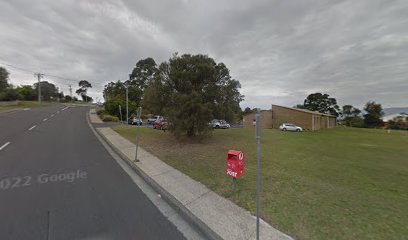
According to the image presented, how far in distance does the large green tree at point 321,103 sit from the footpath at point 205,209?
82097 millimetres

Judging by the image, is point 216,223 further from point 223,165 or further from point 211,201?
point 223,165

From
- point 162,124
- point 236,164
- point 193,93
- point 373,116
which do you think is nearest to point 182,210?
point 236,164

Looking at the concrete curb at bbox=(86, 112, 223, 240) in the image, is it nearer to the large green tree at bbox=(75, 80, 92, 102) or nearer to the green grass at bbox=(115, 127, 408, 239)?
the green grass at bbox=(115, 127, 408, 239)

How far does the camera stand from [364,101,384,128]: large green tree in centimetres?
6450

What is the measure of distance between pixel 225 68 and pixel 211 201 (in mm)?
10336

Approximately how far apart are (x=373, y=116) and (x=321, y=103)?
15868 mm

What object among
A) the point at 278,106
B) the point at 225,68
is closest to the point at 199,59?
the point at 225,68

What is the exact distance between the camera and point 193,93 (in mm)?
11273

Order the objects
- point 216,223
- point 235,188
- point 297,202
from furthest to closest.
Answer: point 235,188
point 297,202
point 216,223

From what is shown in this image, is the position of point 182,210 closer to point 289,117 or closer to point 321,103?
point 289,117

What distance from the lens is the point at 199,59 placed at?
12.5 m

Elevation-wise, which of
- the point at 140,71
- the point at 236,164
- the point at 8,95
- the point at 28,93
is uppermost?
the point at 140,71

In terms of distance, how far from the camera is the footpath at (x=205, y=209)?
3.27 meters

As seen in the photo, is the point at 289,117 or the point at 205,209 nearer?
the point at 205,209
